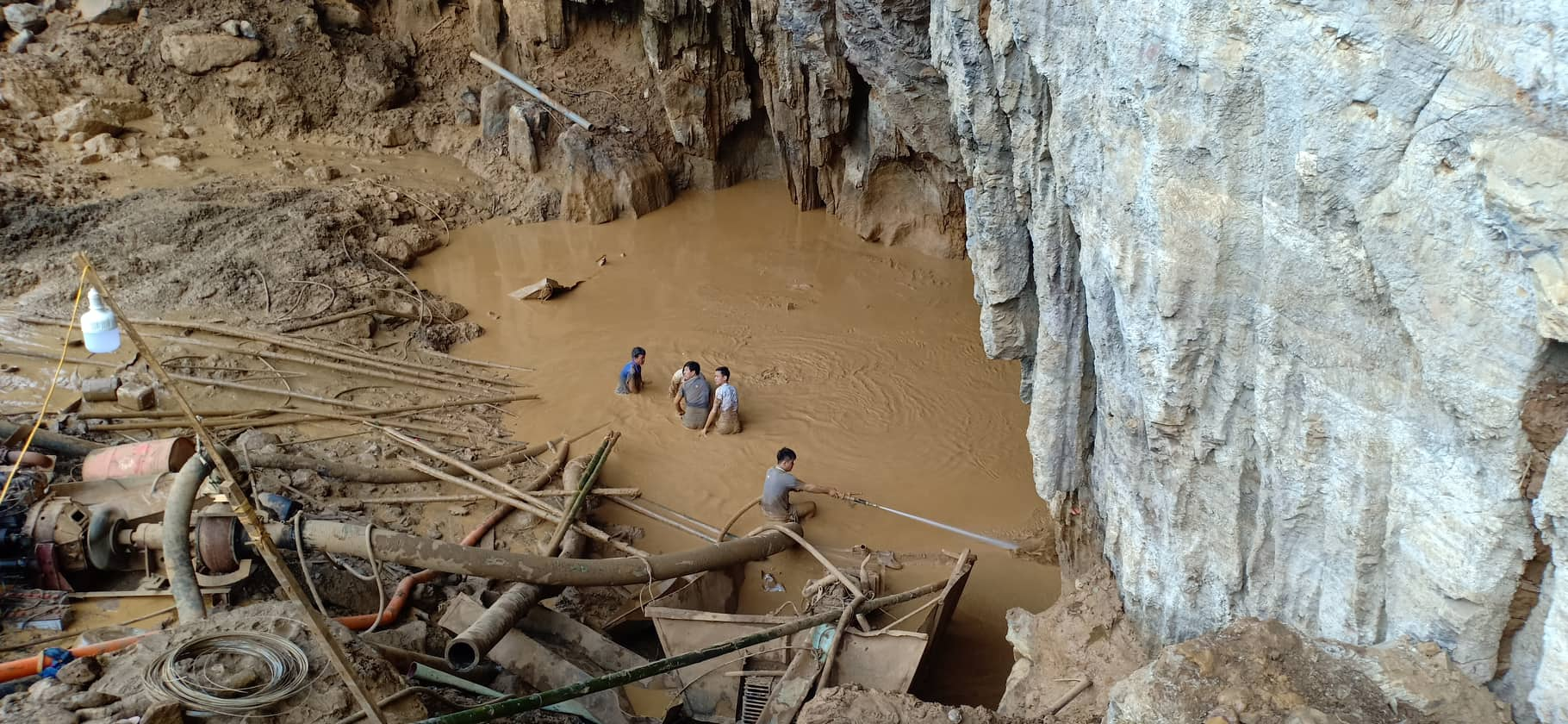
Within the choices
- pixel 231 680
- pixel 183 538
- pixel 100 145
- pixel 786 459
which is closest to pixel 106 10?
pixel 100 145

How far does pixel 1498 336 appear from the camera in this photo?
2.54 m

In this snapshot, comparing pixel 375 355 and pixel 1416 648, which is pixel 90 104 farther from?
pixel 1416 648

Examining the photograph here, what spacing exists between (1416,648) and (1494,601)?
0.97 ft

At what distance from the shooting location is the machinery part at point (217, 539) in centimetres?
560

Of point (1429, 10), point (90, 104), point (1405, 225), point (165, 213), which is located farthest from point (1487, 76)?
point (90, 104)

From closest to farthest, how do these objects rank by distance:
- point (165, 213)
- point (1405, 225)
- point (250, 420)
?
point (1405, 225)
point (250, 420)
point (165, 213)

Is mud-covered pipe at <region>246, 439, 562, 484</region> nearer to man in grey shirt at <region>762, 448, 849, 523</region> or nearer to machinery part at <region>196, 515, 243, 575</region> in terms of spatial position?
machinery part at <region>196, 515, 243, 575</region>

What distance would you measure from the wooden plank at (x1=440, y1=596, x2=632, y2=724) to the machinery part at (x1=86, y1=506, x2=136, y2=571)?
6.42 feet

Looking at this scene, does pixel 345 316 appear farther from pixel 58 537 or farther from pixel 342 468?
pixel 58 537

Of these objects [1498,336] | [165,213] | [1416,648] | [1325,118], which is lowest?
[165,213]

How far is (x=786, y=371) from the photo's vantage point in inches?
397

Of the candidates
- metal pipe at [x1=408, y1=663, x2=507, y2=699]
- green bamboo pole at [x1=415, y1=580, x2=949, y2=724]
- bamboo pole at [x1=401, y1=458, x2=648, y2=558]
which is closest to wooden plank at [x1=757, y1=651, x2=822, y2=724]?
green bamboo pole at [x1=415, y1=580, x2=949, y2=724]

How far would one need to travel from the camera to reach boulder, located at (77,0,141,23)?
1336 cm

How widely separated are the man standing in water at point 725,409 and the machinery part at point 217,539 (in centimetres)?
410
